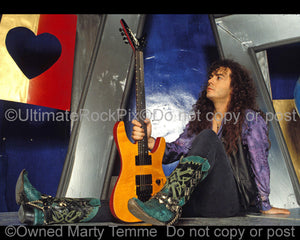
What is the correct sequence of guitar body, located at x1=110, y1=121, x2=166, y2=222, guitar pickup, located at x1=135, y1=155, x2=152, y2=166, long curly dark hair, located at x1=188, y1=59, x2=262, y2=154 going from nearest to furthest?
guitar body, located at x1=110, y1=121, x2=166, y2=222, guitar pickup, located at x1=135, y1=155, x2=152, y2=166, long curly dark hair, located at x1=188, y1=59, x2=262, y2=154

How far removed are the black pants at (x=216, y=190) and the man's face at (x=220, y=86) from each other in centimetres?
65

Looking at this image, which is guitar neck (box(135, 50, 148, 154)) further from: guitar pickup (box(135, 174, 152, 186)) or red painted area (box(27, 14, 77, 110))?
red painted area (box(27, 14, 77, 110))

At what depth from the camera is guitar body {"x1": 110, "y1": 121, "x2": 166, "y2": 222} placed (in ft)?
4.32

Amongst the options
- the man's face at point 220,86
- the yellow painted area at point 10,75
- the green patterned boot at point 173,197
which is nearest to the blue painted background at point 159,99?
the yellow painted area at point 10,75

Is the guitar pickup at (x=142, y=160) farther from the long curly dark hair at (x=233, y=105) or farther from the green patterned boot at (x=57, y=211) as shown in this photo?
the long curly dark hair at (x=233, y=105)

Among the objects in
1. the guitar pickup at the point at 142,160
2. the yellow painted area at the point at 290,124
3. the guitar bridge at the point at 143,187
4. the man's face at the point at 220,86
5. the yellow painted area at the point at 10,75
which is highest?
the yellow painted area at the point at 10,75

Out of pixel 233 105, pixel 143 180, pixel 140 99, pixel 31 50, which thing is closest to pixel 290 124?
pixel 233 105

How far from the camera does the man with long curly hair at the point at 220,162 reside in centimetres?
115

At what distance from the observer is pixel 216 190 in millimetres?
1341

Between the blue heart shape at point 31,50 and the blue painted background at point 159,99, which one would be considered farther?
the blue heart shape at point 31,50

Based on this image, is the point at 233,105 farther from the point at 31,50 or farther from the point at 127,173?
the point at 31,50

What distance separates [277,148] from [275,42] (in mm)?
880

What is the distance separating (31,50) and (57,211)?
1470mm

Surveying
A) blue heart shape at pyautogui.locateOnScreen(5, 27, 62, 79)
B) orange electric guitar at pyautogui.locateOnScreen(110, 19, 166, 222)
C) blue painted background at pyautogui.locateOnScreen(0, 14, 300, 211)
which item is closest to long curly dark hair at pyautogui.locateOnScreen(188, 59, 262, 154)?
blue painted background at pyautogui.locateOnScreen(0, 14, 300, 211)
